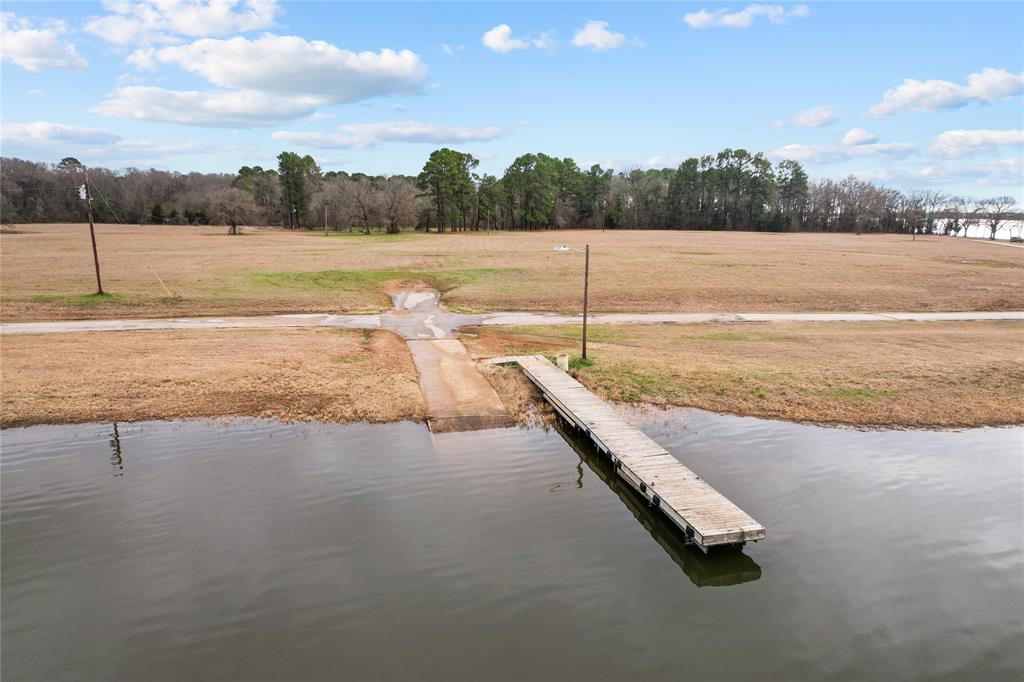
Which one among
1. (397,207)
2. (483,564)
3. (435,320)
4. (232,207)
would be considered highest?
(397,207)

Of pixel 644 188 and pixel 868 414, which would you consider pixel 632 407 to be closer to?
pixel 868 414

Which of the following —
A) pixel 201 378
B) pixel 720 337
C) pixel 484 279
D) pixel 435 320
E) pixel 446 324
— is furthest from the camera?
pixel 484 279

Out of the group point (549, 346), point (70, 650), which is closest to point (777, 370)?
point (549, 346)

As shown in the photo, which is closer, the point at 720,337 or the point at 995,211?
the point at 720,337

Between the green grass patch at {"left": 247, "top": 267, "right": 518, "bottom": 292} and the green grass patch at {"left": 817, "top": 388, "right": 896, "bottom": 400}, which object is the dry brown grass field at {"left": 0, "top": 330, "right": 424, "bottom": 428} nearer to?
the green grass patch at {"left": 817, "top": 388, "right": 896, "bottom": 400}

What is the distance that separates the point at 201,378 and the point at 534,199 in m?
118

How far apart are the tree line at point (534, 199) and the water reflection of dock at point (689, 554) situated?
4162 inches

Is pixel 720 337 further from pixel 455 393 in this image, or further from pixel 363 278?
pixel 363 278

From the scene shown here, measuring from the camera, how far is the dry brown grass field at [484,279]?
39.2m

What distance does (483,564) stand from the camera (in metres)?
11.1

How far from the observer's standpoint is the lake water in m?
8.92

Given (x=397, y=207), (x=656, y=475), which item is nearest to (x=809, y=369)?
(x=656, y=475)

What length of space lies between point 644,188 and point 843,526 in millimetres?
146859

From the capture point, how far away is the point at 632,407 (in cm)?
2003
